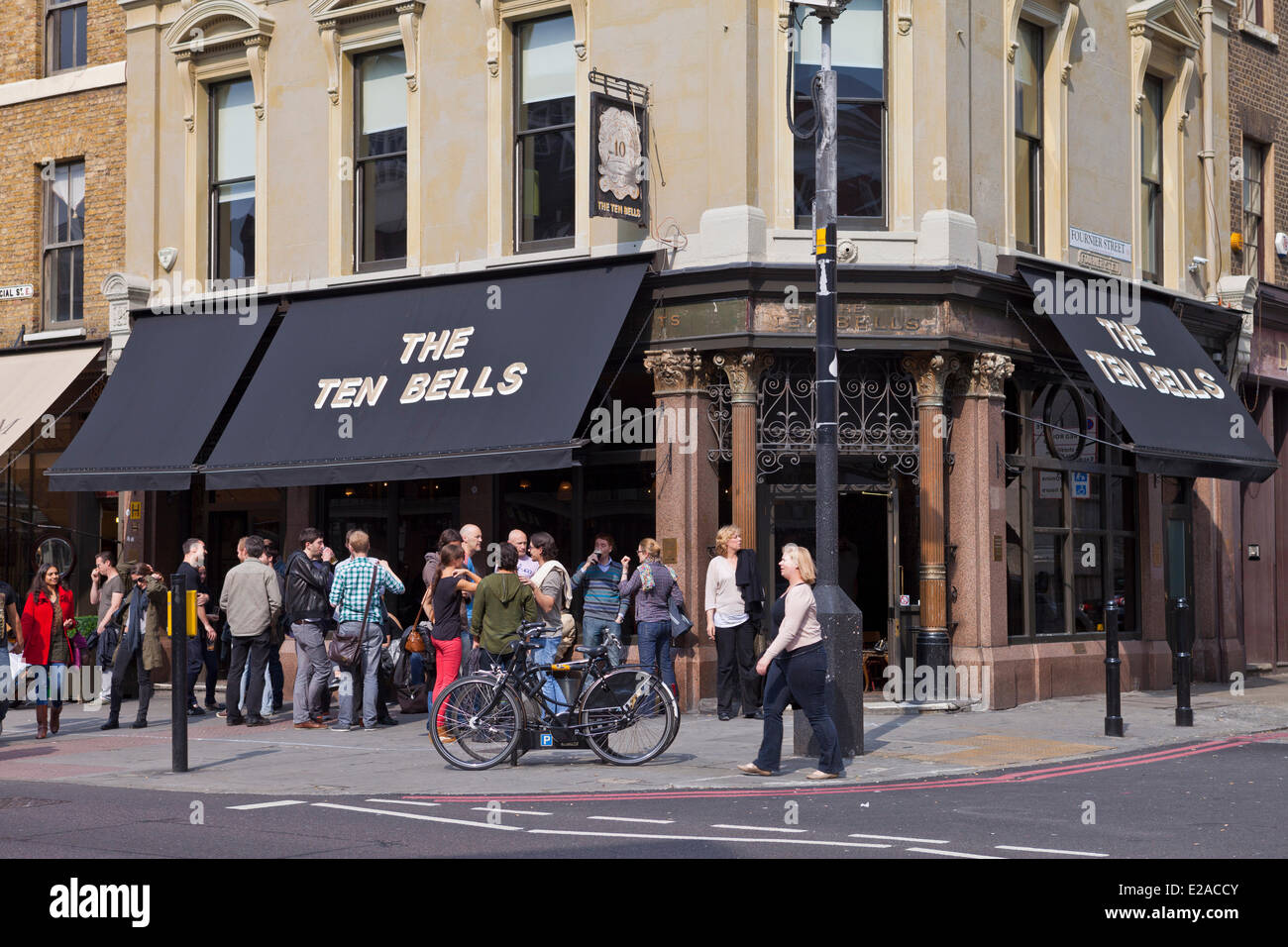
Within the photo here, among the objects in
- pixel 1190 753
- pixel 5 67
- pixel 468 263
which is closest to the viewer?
pixel 1190 753

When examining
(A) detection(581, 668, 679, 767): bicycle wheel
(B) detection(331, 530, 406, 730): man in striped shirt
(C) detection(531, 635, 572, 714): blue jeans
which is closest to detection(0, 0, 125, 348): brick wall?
(B) detection(331, 530, 406, 730): man in striped shirt

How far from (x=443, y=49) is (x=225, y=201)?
4167 mm

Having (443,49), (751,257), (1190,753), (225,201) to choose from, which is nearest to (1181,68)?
(751,257)

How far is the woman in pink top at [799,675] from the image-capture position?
12.2 m

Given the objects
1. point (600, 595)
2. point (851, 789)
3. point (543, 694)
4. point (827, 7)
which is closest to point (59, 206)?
point (600, 595)

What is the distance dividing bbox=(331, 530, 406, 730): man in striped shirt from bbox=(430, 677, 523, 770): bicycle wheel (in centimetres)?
335

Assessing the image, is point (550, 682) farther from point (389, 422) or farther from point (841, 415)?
point (389, 422)

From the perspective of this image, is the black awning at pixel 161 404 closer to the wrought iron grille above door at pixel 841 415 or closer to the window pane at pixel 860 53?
the wrought iron grille above door at pixel 841 415

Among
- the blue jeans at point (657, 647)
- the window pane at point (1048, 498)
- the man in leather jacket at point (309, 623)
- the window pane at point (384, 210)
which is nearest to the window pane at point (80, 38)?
the window pane at point (384, 210)

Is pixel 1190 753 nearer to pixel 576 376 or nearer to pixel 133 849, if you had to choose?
pixel 576 376

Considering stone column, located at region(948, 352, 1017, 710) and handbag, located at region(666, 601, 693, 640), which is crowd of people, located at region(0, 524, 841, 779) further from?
stone column, located at region(948, 352, 1017, 710)

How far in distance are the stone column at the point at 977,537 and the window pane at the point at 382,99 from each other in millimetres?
7670

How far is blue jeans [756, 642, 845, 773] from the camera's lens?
12.3 metres

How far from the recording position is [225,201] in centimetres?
2195
